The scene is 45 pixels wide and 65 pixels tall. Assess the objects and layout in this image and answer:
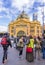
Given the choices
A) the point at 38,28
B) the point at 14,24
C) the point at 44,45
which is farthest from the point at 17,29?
the point at 44,45

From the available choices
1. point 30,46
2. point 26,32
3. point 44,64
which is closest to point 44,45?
point 30,46

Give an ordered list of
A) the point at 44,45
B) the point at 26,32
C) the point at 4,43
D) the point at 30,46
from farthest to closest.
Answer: the point at 26,32 < the point at 44,45 < the point at 30,46 < the point at 4,43

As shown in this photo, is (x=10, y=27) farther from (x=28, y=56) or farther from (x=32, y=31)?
(x=28, y=56)

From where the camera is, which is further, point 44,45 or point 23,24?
point 23,24

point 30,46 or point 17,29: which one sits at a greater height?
point 30,46

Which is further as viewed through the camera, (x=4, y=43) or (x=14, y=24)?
(x=14, y=24)

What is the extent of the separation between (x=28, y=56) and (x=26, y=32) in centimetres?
10823

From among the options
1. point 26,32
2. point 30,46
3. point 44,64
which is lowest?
point 26,32

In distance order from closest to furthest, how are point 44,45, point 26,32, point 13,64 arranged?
point 13,64 < point 44,45 < point 26,32

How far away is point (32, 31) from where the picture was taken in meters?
124

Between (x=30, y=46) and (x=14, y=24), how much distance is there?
4379 inches

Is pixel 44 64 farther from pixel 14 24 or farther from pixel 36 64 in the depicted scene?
pixel 14 24

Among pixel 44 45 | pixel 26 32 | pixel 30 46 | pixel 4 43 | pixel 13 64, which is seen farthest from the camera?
pixel 26 32

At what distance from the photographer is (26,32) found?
11950cm
